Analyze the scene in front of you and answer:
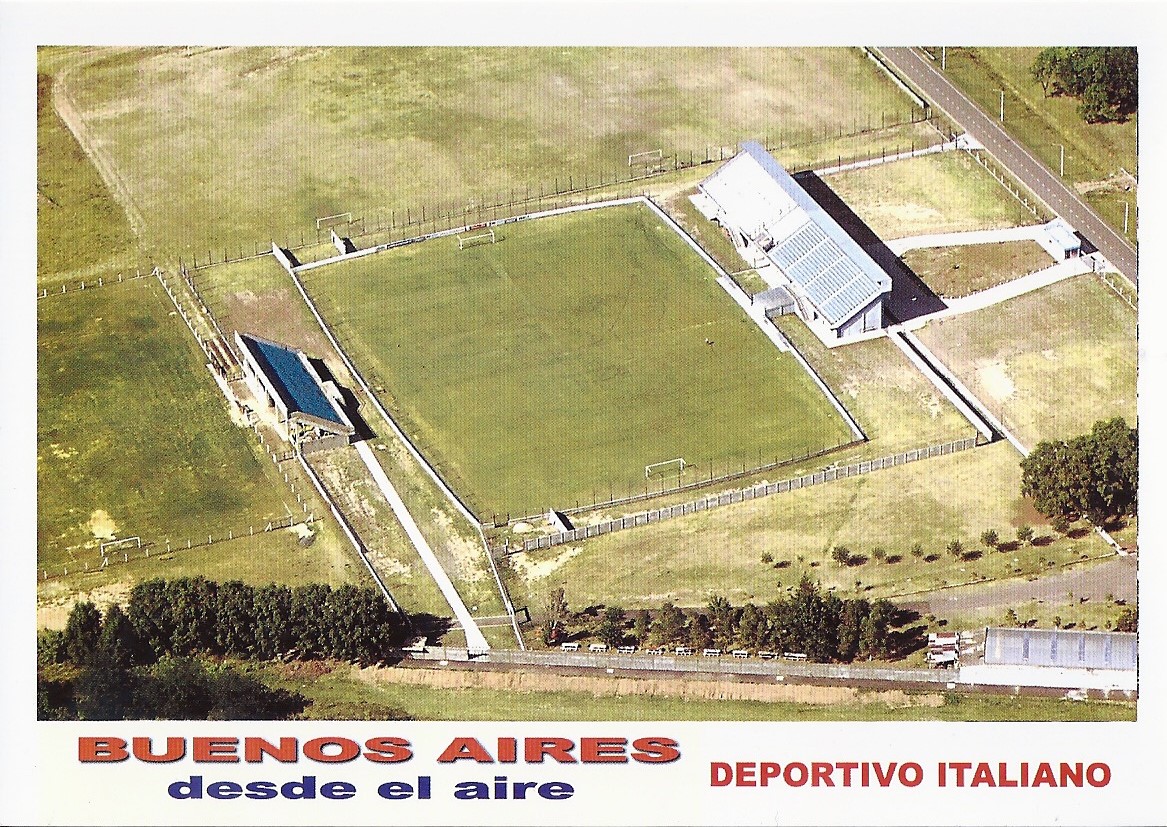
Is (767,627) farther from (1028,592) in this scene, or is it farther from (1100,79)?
(1100,79)

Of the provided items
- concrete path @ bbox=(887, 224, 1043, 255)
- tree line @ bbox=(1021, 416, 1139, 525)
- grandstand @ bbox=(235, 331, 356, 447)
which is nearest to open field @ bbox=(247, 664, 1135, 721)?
tree line @ bbox=(1021, 416, 1139, 525)

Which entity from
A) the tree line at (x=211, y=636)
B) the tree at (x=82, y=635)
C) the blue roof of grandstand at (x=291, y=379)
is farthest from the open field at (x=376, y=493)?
the tree at (x=82, y=635)

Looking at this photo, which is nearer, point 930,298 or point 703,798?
point 703,798

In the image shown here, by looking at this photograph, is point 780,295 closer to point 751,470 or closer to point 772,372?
point 772,372

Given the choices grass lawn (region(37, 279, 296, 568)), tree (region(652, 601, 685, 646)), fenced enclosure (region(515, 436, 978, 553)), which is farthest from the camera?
grass lawn (region(37, 279, 296, 568))

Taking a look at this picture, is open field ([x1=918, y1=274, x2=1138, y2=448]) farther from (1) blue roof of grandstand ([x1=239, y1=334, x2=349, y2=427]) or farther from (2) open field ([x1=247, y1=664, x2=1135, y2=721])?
(1) blue roof of grandstand ([x1=239, y1=334, x2=349, y2=427])

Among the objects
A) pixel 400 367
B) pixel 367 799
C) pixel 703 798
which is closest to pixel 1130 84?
pixel 400 367
